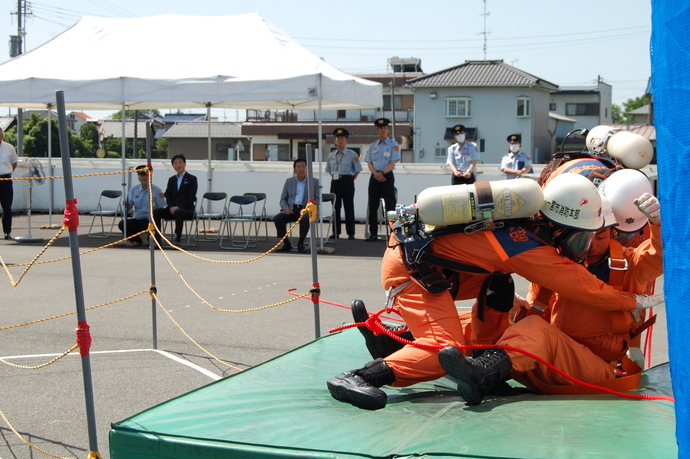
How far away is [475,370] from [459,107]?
52.9 m

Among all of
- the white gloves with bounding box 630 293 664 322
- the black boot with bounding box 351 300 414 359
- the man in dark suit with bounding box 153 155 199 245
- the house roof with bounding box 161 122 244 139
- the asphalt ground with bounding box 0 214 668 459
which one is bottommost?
the asphalt ground with bounding box 0 214 668 459

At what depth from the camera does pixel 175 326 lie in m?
6.89

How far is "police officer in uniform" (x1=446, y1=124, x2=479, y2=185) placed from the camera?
13.6m

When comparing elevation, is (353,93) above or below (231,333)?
above

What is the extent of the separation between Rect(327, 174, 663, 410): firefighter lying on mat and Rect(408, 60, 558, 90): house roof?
51.0 metres

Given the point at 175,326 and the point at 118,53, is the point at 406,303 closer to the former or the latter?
the point at 175,326

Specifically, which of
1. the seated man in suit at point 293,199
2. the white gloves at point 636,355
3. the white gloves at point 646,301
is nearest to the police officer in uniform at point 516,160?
the seated man in suit at point 293,199

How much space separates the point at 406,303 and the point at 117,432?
5.37 ft

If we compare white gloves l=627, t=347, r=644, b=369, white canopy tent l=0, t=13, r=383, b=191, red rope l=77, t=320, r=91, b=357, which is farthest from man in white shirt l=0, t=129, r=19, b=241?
white gloves l=627, t=347, r=644, b=369

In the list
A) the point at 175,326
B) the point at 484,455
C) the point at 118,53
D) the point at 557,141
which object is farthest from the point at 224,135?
the point at 484,455

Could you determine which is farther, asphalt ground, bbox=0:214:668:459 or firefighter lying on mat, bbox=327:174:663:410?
asphalt ground, bbox=0:214:668:459

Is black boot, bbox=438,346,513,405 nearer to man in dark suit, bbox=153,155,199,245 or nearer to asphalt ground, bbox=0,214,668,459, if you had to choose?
asphalt ground, bbox=0,214,668,459

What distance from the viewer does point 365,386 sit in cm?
356

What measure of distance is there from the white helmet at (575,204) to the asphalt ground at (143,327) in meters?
2.54
